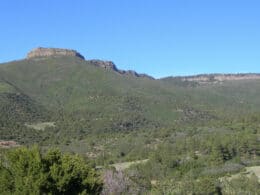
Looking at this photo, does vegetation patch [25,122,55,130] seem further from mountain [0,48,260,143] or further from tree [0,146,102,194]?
tree [0,146,102,194]

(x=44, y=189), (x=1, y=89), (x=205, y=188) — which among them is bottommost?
(x=205, y=188)

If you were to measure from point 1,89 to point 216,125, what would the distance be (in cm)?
5977

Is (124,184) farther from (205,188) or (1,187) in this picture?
(1,187)

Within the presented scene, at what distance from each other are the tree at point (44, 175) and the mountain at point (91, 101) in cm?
9618

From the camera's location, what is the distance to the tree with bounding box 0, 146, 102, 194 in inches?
1048

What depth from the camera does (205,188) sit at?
5203cm

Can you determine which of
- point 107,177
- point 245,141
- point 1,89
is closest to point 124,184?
point 107,177

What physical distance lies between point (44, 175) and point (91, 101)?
13124 cm

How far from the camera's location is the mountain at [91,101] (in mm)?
139250

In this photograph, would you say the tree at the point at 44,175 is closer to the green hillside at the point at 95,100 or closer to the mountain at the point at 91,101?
the mountain at the point at 91,101

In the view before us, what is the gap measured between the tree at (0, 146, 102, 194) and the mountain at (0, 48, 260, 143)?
96183mm

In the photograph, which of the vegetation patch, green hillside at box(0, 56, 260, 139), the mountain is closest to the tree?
the mountain

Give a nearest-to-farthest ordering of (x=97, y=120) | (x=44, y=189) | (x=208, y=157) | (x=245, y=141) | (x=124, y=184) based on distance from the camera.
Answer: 1. (x=44, y=189)
2. (x=124, y=184)
3. (x=208, y=157)
4. (x=245, y=141)
5. (x=97, y=120)

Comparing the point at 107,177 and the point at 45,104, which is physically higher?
the point at 45,104
